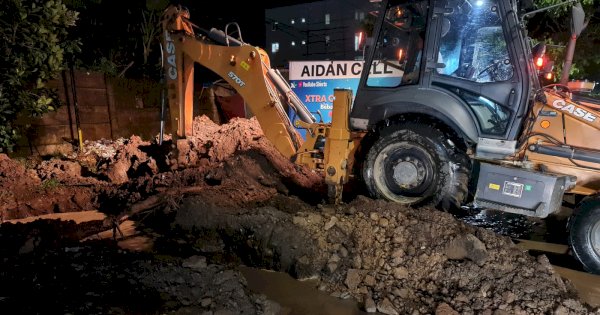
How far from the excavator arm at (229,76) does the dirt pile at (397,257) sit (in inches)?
54.5

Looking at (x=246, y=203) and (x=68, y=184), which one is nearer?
(x=246, y=203)

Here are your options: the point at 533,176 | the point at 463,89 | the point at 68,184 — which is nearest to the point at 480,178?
the point at 533,176

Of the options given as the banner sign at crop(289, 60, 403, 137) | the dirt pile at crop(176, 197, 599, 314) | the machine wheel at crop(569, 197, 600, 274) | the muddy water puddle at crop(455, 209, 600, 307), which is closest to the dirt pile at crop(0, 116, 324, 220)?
the dirt pile at crop(176, 197, 599, 314)

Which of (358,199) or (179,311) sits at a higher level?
(358,199)

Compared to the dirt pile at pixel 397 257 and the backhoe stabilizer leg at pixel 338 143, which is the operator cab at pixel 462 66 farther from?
the dirt pile at pixel 397 257

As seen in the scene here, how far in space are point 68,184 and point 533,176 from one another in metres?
6.81

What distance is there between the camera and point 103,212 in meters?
6.08

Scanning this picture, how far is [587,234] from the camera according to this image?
4086 mm

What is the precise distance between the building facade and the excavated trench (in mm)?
17585

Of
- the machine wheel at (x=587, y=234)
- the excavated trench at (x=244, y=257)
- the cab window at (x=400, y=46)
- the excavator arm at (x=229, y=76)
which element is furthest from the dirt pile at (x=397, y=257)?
the cab window at (x=400, y=46)

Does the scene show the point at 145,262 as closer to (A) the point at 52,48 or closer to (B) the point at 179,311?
(B) the point at 179,311

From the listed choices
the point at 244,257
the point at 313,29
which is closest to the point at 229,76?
the point at 244,257

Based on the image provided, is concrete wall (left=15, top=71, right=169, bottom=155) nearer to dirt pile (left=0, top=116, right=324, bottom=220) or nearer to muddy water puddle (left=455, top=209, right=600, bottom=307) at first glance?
dirt pile (left=0, top=116, right=324, bottom=220)

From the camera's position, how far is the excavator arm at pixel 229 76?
18.5 feet
